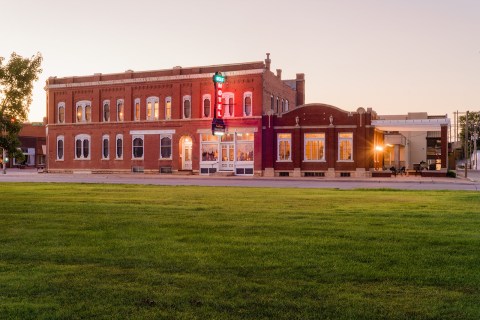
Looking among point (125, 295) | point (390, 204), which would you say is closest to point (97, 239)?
point (125, 295)

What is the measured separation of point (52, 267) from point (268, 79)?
44.1 m

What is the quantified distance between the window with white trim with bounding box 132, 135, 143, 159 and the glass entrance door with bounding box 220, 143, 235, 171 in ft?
30.9

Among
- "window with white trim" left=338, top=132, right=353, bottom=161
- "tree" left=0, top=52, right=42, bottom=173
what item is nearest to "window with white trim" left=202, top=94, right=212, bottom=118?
"window with white trim" left=338, top=132, right=353, bottom=161

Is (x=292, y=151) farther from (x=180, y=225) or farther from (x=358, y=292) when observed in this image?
(x=358, y=292)

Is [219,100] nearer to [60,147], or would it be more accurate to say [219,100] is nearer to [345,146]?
[345,146]

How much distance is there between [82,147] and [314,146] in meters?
26.5

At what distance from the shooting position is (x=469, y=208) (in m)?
15.2

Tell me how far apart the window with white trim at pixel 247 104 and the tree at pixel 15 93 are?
26.3 metres

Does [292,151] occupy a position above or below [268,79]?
below

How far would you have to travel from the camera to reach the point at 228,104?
4956 cm

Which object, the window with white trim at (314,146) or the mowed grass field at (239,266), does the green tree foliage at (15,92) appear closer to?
the mowed grass field at (239,266)

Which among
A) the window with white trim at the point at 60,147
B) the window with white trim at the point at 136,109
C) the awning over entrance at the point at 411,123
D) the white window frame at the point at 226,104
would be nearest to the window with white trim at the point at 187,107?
the white window frame at the point at 226,104

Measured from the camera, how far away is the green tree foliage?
910 inches

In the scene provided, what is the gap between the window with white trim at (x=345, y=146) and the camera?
4497 centimetres
